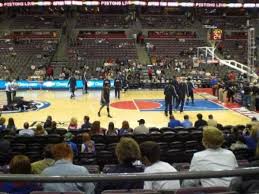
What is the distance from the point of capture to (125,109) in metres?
23.1

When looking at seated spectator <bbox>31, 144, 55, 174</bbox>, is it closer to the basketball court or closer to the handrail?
the handrail

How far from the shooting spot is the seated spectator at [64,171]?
4.41 meters

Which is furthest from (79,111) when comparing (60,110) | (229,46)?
(229,46)

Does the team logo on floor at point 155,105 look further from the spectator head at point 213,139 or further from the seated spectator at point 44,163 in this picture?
the spectator head at point 213,139

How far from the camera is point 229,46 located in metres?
46.8

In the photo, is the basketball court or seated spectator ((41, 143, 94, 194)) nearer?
seated spectator ((41, 143, 94, 194))

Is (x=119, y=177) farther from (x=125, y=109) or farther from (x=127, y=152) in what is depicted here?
(x=125, y=109)

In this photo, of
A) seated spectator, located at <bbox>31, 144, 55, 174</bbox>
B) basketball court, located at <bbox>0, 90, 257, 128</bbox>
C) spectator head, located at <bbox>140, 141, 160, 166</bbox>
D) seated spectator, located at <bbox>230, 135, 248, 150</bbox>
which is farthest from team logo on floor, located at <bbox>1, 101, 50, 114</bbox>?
spectator head, located at <bbox>140, 141, 160, 166</bbox>

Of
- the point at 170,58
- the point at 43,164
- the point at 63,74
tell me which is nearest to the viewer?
the point at 43,164

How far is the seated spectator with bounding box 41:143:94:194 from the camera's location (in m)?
4.41

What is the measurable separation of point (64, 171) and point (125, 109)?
18.2m

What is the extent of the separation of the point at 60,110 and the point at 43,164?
55.4 ft

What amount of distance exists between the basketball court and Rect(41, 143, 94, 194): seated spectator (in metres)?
12.9

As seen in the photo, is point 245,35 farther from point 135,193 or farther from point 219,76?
point 135,193
